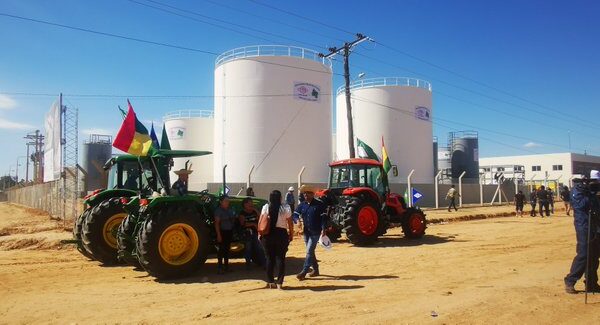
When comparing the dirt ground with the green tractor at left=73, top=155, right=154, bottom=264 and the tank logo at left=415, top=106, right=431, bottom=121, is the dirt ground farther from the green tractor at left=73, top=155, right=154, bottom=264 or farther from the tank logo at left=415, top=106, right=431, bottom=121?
the tank logo at left=415, top=106, right=431, bottom=121

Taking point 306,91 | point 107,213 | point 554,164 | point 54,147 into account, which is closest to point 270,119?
point 306,91

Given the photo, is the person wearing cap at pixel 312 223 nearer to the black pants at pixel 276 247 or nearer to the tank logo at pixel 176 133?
the black pants at pixel 276 247

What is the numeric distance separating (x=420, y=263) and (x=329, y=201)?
7.55 feet

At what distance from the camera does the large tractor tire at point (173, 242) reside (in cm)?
743

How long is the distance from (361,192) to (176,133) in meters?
26.4

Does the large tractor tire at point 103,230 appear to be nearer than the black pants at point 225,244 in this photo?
No

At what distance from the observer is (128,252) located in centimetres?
816

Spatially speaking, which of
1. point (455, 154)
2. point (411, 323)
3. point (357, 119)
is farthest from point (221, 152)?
point (455, 154)

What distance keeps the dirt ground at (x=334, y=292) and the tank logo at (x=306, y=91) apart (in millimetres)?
17227

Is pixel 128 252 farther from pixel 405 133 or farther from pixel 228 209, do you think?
pixel 405 133

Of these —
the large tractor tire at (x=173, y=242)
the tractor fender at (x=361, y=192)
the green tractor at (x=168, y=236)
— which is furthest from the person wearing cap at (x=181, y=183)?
the tractor fender at (x=361, y=192)

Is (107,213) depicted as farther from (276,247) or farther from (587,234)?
(587,234)

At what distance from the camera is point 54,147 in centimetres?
2084

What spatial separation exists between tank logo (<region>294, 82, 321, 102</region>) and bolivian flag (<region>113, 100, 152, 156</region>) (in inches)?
742
